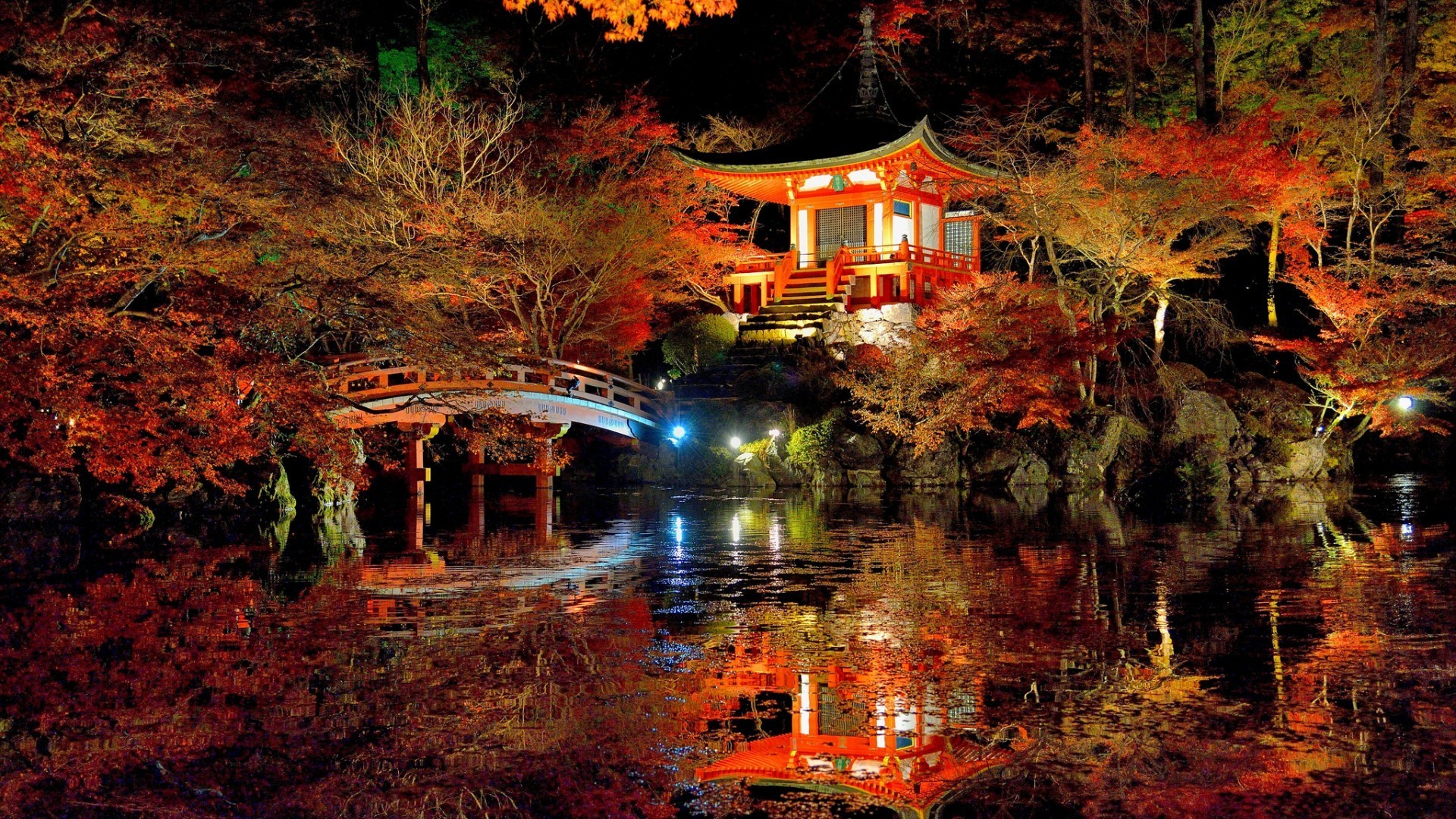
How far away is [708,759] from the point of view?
5.80 m

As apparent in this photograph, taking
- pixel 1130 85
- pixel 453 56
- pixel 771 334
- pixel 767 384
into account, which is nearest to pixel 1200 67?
pixel 1130 85

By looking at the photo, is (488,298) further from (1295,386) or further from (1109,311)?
(1295,386)

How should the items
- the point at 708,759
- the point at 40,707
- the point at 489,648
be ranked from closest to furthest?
the point at 708,759
the point at 40,707
the point at 489,648

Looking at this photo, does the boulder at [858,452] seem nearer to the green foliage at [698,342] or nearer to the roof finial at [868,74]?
the green foliage at [698,342]

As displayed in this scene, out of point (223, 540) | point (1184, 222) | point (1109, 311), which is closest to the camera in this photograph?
point (223, 540)

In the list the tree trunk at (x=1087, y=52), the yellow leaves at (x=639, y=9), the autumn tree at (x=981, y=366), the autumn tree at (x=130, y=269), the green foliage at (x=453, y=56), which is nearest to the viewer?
the autumn tree at (x=130, y=269)

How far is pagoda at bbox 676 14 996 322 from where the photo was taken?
97.0 ft

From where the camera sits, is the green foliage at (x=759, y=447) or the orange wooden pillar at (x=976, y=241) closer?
the green foliage at (x=759, y=447)

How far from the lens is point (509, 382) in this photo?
2356cm

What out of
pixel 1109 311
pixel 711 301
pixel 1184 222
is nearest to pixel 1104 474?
pixel 1109 311

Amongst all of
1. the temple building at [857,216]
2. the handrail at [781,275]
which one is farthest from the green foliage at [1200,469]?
the handrail at [781,275]

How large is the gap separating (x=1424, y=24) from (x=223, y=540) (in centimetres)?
2797

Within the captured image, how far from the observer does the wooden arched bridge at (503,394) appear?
2014 cm

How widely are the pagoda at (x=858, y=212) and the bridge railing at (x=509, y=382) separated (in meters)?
5.41
